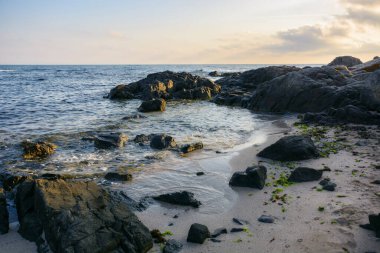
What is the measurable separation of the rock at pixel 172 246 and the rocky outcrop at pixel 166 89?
32.1 m

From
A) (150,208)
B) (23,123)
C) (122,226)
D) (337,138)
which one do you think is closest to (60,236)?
(122,226)

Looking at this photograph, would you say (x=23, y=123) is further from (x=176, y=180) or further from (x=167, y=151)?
(x=176, y=180)

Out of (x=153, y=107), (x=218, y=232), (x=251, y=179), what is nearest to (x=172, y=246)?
(x=218, y=232)

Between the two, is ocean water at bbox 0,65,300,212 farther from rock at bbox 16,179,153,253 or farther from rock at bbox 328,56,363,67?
rock at bbox 328,56,363,67

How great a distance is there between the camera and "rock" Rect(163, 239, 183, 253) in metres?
6.10

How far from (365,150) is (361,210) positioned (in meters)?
5.54

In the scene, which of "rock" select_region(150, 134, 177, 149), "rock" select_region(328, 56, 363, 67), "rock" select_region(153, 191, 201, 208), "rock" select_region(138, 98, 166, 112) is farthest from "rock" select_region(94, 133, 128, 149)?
"rock" select_region(328, 56, 363, 67)

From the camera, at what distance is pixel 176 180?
10.3m

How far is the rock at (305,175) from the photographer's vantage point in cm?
938

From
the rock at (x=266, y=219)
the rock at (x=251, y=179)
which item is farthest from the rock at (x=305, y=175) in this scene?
the rock at (x=266, y=219)

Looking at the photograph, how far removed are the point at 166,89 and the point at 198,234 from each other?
124ft

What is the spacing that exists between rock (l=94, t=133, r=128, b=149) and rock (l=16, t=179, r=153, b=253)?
7.38m

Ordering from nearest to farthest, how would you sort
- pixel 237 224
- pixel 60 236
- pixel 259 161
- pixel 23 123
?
pixel 60 236 → pixel 237 224 → pixel 259 161 → pixel 23 123

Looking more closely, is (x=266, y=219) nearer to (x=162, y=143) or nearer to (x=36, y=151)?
(x=162, y=143)
